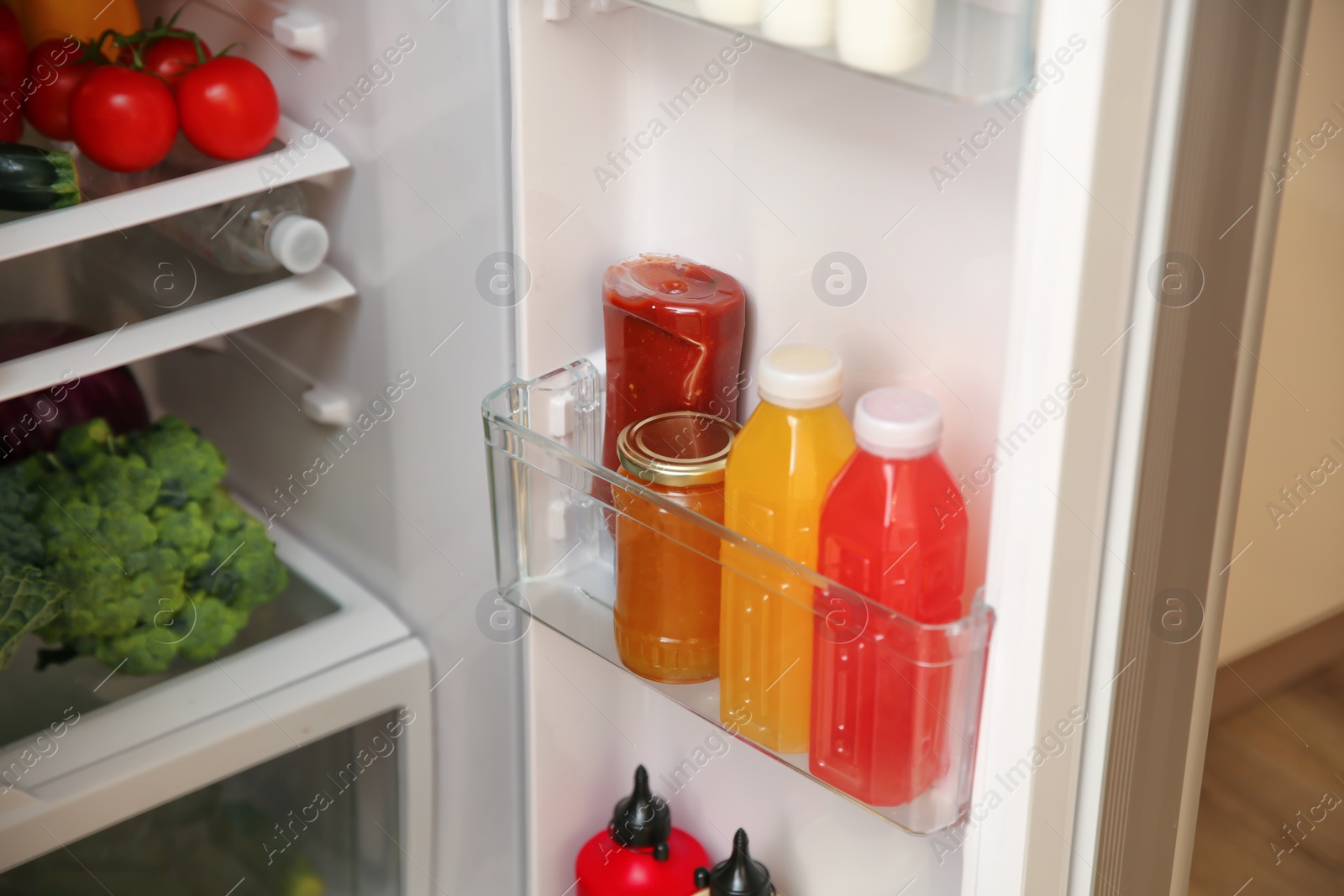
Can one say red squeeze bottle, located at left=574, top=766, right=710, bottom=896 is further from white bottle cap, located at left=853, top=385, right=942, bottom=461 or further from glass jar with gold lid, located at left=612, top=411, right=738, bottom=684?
white bottle cap, located at left=853, top=385, right=942, bottom=461

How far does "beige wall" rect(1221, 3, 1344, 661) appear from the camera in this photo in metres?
0.59

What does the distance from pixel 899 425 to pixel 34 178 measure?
70cm

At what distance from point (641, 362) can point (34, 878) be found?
73cm

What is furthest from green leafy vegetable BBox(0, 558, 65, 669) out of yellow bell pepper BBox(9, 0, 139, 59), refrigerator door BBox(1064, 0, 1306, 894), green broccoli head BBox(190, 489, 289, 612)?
refrigerator door BBox(1064, 0, 1306, 894)

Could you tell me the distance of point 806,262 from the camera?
32.1 inches

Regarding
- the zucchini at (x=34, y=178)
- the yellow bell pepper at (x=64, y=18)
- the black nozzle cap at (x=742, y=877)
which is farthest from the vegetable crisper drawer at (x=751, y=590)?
the yellow bell pepper at (x=64, y=18)

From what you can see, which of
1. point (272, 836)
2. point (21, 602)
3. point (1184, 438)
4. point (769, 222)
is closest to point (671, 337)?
point (769, 222)

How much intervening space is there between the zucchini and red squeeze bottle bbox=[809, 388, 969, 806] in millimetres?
653

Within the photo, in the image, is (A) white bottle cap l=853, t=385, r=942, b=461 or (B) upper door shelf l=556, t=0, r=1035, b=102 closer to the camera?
(B) upper door shelf l=556, t=0, r=1035, b=102

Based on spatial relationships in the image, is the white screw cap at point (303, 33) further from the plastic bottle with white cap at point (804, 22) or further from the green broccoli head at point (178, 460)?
the plastic bottle with white cap at point (804, 22)

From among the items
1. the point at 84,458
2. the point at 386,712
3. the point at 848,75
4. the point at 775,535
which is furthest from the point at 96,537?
the point at 848,75

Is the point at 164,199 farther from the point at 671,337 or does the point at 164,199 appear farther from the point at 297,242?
the point at 671,337

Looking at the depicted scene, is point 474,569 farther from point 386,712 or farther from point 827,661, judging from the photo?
point 827,661

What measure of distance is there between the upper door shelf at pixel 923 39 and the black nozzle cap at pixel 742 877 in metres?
0.60
